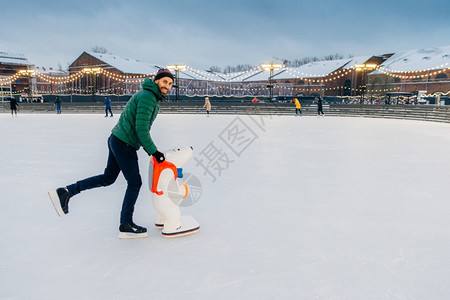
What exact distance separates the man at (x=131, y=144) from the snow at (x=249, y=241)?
0.24m

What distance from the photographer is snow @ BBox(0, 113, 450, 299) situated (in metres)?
1.97

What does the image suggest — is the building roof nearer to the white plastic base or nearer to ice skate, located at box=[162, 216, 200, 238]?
the white plastic base

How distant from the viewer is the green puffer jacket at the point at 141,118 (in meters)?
2.36

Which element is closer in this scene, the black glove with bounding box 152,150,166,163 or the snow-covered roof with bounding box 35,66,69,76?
the black glove with bounding box 152,150,166,163

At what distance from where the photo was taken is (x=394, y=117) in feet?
61.0

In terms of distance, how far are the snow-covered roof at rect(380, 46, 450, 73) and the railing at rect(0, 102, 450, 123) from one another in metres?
21.2

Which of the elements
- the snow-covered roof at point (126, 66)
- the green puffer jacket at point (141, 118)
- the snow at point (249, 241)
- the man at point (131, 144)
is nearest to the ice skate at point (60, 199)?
the man at point (131, 144)

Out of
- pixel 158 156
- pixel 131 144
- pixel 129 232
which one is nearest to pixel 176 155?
pixel 158 156

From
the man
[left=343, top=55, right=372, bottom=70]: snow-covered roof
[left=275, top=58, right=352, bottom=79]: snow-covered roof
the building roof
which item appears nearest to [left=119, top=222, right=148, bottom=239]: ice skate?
the man

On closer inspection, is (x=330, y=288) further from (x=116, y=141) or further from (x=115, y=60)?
(x=115, y=60)

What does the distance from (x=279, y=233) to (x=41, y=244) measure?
1852 mm

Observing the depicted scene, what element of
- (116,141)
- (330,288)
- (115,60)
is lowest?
(330,288)

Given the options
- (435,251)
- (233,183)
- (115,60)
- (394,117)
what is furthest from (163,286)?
(115,60)

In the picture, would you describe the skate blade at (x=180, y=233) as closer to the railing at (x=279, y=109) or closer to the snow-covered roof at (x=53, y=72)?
the railing at (x=279, y=109)
